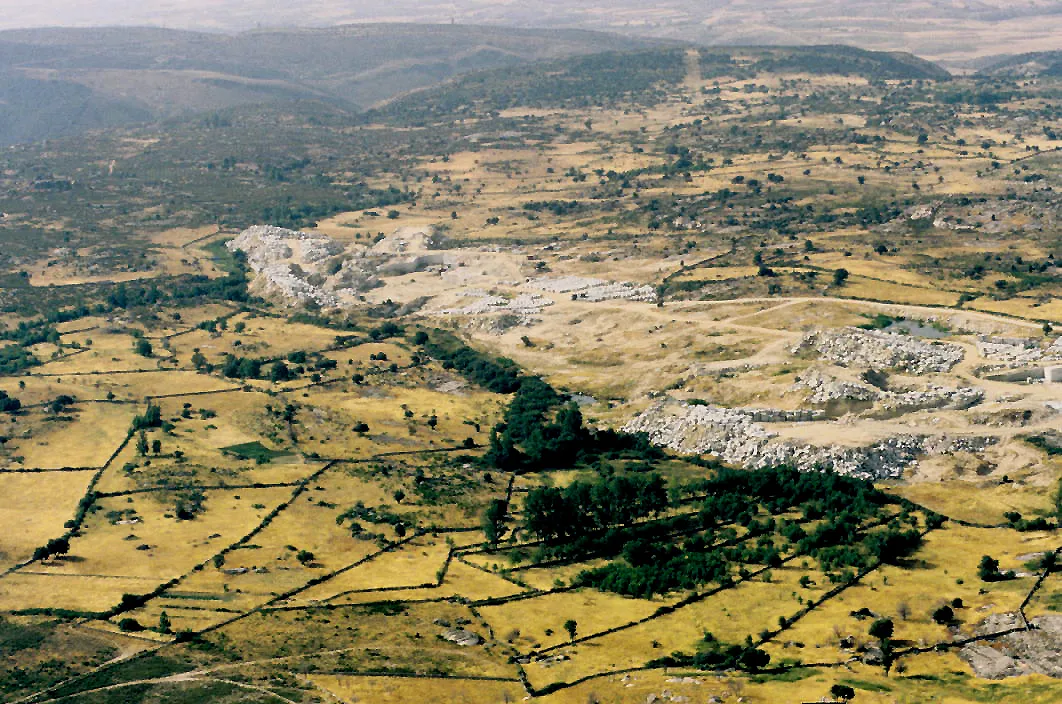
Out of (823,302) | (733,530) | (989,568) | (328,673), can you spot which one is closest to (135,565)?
(328,673)

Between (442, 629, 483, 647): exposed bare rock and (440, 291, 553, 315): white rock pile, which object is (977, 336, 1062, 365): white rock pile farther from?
(442, 629, 483, 647): exposed bare rock

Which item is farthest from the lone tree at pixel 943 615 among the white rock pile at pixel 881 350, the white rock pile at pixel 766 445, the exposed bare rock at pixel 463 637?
the white rock pile at pixel 881 350

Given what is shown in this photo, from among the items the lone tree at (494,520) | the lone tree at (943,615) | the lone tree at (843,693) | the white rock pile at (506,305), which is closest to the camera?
the lone tree at (843,693)

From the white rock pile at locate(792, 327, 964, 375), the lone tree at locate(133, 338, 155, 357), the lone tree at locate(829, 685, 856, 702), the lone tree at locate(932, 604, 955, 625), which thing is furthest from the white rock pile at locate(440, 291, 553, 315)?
the lone tree at locate(829, 685, 856, 702)

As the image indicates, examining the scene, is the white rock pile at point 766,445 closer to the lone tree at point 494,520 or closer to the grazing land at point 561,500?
the grazing land at point 561,500

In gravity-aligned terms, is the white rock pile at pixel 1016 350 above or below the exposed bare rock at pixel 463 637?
above

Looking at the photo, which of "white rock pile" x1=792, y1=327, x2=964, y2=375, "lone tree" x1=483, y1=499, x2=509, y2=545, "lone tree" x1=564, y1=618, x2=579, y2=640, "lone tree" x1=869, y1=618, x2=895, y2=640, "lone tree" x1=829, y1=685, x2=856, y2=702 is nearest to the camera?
"lone tree" x1=829, y1=685, x2=856, y2=702

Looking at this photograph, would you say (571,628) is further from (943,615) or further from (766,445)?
(766,445)

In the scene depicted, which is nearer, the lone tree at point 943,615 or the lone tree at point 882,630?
the lone tree at point 882,630

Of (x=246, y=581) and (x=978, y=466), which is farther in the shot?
(x=978, y=466)

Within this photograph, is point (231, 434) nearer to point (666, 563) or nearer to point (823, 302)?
point (666, 563)

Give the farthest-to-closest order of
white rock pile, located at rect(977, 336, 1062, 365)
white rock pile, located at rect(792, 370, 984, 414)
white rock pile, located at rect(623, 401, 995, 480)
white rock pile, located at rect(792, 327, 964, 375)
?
white rock pile, located at rect(792, 327, 964, 375) < white rock pile, located at rect(977, 336, 1062, 365) < white rock pile, located at rect(792, 370, 984, 414) < white rock pile, located at rect(623, 401, 995, 480)
